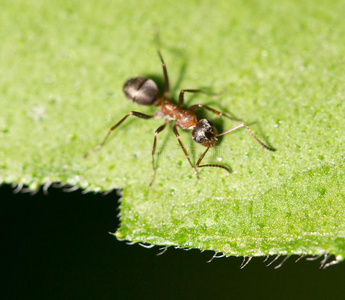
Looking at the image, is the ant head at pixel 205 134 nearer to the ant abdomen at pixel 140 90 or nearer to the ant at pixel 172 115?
the ant at pixel 172 115

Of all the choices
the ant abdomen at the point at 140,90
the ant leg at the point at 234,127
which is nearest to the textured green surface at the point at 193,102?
the ant leg at the point at 234,127

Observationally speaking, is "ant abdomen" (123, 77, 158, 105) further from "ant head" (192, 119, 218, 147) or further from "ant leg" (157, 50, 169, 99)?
"ant head" (192, 119, 218, 147)

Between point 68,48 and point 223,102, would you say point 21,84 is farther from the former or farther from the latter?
point 223,102

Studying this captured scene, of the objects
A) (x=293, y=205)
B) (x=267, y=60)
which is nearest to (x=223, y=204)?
(x=293, y=205)

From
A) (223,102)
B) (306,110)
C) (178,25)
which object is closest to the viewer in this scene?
(306,110)

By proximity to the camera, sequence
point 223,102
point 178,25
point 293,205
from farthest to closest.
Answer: point 178,25
point 223,102
point 293,205

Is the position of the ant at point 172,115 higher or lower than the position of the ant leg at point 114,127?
higher

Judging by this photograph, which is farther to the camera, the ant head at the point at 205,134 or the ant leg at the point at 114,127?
the ant leg at the point at 114,127
